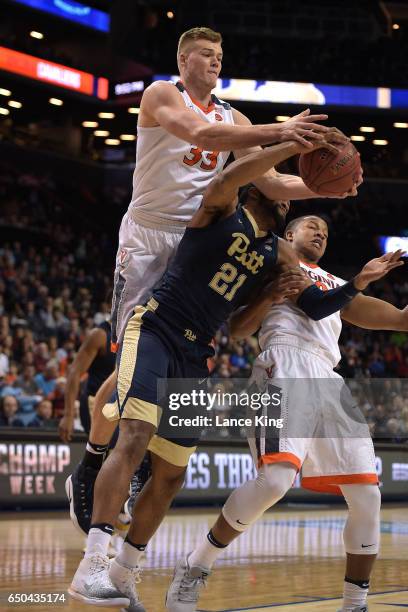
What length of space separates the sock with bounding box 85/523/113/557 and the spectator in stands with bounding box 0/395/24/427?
7.79 metres

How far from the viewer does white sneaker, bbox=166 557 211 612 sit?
4723 mm

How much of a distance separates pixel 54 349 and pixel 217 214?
11.3m

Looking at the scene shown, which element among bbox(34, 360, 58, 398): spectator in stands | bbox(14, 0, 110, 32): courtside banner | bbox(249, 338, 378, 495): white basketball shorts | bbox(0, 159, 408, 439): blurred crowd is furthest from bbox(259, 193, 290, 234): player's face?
bbox(14, 0, 110, 32): courtside banner

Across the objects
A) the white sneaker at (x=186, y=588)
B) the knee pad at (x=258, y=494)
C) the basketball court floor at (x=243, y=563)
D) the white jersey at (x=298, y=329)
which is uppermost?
the white jersey at (x=298, y=329)

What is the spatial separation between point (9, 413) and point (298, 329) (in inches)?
291

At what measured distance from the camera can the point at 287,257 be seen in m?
4.95

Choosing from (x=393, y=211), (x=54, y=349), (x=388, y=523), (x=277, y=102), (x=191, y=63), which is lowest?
(x=388, y=523)

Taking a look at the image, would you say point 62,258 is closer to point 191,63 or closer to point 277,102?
point 277,102

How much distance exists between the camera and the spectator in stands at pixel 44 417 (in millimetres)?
11742

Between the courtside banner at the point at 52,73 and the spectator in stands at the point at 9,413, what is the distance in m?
12.2

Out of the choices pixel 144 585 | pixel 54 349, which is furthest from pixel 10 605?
pixel 54 349

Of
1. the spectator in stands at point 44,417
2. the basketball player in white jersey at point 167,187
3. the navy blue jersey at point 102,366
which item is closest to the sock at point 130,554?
the basketball player in white jersey at point 167,187

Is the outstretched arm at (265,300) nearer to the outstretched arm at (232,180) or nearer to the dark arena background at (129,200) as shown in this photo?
the outstretched arm at (232,180)

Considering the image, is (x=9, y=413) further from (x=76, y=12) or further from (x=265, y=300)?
(x=76, y=12)
